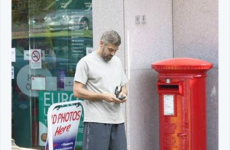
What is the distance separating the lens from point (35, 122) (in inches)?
348

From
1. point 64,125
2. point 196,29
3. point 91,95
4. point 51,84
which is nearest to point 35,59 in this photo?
point 51,84

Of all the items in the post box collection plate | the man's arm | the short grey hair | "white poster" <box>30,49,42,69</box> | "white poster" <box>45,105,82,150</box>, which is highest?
the short grey hair

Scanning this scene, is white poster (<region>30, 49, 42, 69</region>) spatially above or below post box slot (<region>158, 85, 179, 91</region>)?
above

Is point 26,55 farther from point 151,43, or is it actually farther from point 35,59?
point 151,43

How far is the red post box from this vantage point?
6.98m

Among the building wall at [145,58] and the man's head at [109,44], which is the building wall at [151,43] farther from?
the man's head at [109,44]

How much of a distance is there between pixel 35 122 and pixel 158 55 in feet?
6.91

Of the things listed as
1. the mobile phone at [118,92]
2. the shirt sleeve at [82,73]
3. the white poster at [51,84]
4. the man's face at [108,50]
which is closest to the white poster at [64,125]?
the shirt sleeve at [82,73]

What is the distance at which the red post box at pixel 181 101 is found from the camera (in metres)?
6.98

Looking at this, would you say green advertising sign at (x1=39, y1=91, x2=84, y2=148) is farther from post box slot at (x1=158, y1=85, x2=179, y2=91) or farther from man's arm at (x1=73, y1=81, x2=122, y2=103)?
man's arm at (x1=73, y1=81, x2=122, y2=103)

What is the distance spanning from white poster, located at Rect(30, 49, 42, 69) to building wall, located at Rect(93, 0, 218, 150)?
4.13ft

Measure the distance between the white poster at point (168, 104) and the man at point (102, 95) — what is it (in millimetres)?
853

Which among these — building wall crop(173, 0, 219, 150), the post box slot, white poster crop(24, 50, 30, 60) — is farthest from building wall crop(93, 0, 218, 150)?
white poster crop(24, 50, 30, 60)
